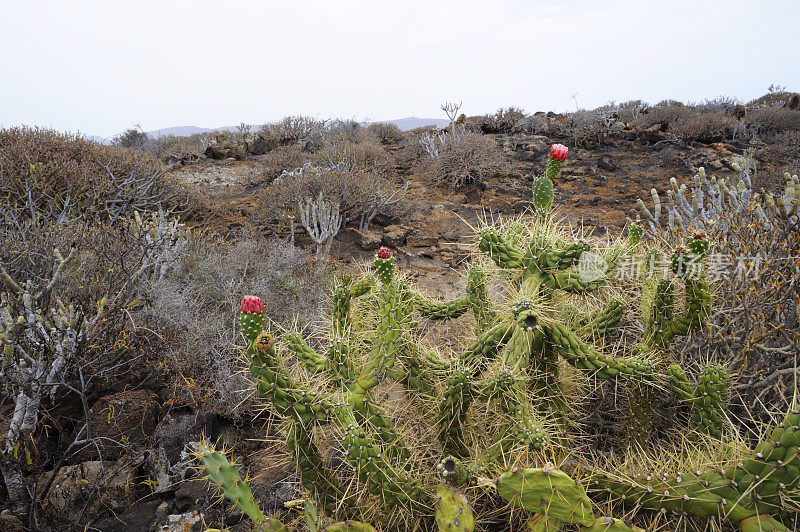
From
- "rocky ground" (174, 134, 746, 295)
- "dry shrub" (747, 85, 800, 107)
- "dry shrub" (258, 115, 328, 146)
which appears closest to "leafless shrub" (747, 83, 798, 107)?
"dry shrub" (747, 85, 800, 107)

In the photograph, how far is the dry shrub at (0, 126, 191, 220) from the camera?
6035 millimetres

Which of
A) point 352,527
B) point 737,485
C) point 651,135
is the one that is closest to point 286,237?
point 352,527

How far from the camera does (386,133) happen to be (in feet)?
57.0

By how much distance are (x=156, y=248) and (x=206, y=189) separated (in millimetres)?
6051

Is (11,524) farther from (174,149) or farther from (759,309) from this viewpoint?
(174,149)

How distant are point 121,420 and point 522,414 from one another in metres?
2.73

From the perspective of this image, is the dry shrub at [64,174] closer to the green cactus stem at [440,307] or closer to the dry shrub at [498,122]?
the green cactus stem at [440,307]

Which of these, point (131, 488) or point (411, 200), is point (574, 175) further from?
point (131, 488)

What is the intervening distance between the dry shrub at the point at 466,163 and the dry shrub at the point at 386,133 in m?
6.89

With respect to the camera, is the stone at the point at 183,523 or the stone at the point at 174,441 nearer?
the stone at the point at 183,523

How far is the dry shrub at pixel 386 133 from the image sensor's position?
17016 millimetres

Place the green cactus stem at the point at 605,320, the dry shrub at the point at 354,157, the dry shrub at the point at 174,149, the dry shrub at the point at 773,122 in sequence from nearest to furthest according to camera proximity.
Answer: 1. the green cactus stem at the point at 605,320
2. the dry shrub at the point at 354,157
3. the dry shrub at the point at 773,122
4. the dry shrub at the point at 174,149

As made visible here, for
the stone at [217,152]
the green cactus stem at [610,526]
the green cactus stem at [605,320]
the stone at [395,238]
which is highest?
the stone at [217,152]

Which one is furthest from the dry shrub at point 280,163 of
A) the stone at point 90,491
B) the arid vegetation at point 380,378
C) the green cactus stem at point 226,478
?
the green cactus stem at point 226,478
